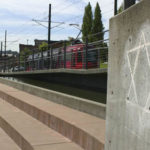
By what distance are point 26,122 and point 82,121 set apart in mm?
1869

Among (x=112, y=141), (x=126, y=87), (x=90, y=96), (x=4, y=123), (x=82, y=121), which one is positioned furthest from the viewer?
(x=90, y=96)

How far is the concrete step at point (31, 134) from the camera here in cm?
504

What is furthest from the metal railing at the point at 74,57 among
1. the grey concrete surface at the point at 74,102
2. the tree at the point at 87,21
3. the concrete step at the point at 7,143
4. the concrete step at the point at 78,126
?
the tree at the point at 87,21

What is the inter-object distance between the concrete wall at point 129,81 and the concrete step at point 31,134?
1548 mm

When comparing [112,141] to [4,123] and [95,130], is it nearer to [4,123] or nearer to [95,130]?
[95,130]

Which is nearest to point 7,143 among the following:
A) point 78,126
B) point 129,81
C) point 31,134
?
point 31,134

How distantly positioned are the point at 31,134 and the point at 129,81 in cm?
319

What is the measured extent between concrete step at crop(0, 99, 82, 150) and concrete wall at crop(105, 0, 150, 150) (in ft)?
5.08

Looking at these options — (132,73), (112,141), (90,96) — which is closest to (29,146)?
(112,141)

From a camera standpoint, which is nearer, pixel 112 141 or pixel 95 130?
pixel 112 141

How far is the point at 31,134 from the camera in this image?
5.83 m

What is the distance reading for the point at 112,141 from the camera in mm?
3533

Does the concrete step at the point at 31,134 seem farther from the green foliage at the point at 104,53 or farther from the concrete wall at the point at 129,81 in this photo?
the green foliage at the point at 104,53

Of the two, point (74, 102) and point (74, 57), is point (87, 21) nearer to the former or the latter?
point (74, 57)
